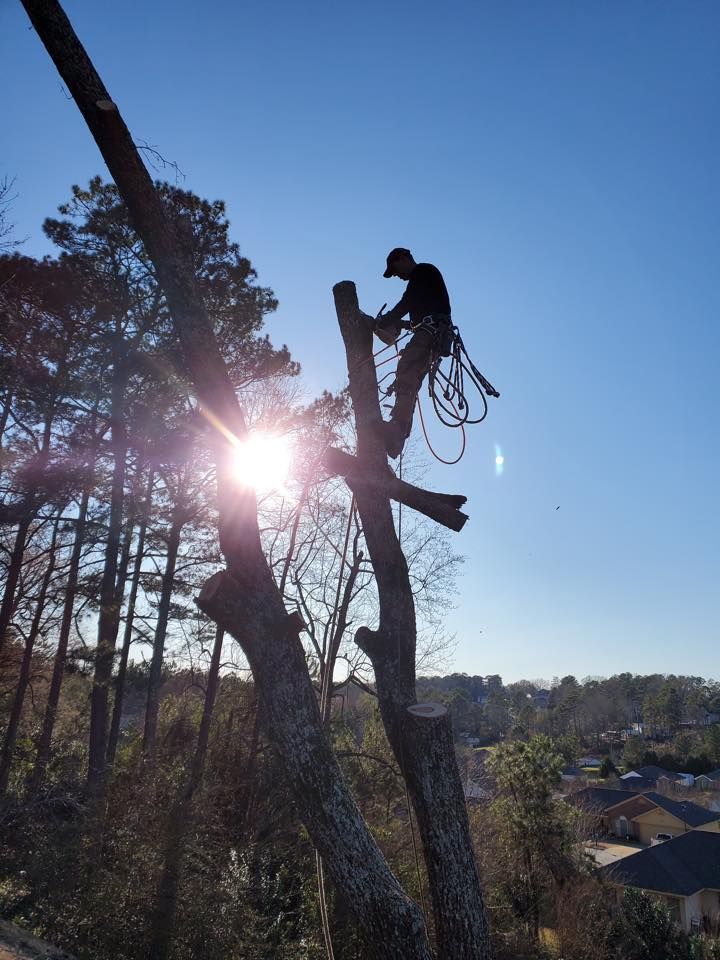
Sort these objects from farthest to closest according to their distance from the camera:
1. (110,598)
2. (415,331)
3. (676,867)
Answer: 1. (676,867)
2. (110,598)
3. (415,331)

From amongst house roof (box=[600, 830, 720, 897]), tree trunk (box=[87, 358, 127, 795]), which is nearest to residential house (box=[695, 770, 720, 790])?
house roof (box=[600, 830, 720, 897])

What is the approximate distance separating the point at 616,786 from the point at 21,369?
187 ft

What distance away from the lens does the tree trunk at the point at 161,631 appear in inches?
502

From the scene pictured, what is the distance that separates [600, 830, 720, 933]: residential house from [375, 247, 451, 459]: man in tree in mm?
25722

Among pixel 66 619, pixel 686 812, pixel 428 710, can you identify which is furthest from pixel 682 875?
pixel 428 710

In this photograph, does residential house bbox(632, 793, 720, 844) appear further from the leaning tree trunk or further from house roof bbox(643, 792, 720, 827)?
the leaning tree trunk

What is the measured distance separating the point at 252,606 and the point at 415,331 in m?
2.33

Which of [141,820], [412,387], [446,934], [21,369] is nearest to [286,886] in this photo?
[141,820]

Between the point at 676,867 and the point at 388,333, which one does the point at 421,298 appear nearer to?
the point at 388,333

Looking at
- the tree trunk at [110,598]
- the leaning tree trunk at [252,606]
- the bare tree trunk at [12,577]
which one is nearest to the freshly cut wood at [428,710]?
the leaning tree trunk at [252,606]

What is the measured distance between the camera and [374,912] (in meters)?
2.52

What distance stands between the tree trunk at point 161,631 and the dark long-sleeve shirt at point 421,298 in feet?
32.4

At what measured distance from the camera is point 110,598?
11938 millimetres

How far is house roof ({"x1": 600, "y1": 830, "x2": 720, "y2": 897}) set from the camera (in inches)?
942
